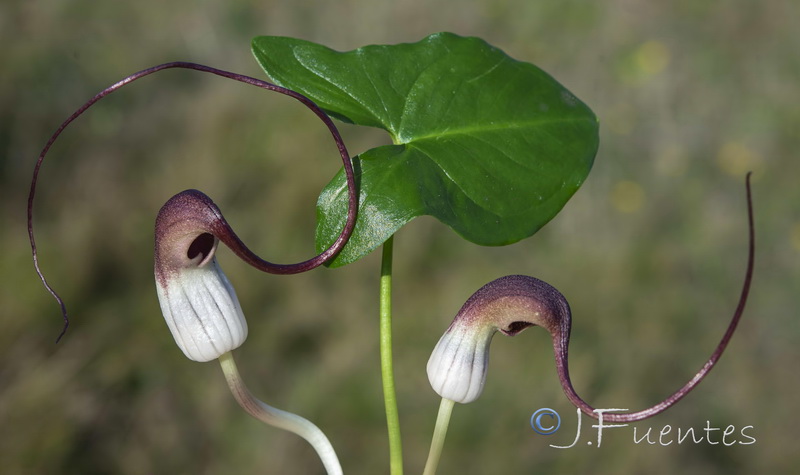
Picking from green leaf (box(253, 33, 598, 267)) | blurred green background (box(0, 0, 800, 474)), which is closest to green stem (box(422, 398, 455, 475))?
green leaf (box(253, 33, 598, 267))

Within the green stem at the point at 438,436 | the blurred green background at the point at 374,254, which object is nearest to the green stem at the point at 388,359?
the green stem at the point at 438,436

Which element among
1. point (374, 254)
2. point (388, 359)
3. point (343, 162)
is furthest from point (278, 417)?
point (374, 254)

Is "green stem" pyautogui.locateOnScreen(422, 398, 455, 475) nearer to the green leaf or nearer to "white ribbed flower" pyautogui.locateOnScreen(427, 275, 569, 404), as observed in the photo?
"white ribbed flower" pyautogui.locateOnScreen(427, 275, 569, 404)

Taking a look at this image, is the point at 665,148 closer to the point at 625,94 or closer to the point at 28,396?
the point at 625,94

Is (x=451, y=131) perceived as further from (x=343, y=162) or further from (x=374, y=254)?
(x=374, y=254)

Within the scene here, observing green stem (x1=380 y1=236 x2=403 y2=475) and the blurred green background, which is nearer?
green stem (x1=380 y1=236 x2=403 y2=475)
